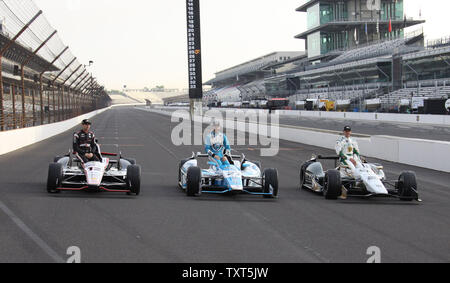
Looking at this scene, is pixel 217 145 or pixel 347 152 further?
pixel 217 145

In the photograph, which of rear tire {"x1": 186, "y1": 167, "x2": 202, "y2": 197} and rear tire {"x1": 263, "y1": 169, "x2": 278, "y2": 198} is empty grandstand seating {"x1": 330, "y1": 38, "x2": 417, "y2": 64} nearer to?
rear tire {"x1": 263, "y1": 169, "x2": 278, "y2": 198}

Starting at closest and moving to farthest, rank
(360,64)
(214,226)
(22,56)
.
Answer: (214,226) → (22,56) → (360,64)

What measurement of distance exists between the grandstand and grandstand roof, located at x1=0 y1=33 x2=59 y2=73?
30395 millimetres

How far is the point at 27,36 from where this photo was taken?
2119cm

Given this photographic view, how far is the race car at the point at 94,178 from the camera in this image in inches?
404

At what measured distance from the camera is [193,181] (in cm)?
1023

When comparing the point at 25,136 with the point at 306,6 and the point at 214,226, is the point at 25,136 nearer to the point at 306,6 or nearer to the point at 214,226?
the point at 214,226

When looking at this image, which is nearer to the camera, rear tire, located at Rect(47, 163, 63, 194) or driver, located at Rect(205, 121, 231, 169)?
rear tire, located at Rect(47, 163, 63, 194)

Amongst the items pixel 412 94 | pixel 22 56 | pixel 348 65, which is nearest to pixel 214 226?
pixel 22 56

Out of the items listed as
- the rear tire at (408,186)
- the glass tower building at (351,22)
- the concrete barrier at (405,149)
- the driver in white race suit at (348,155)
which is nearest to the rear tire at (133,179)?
the driver in white race suit at (348,155)

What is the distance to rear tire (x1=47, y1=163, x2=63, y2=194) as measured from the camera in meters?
10.2

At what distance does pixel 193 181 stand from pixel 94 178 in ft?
6.01

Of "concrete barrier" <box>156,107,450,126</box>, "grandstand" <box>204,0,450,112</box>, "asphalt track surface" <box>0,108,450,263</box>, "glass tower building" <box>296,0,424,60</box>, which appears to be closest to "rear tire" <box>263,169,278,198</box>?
"asphalt track surface" <box>0,108,450,263</box>

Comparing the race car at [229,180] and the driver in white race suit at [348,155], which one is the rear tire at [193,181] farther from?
the driver in white race suit at [348,155]
